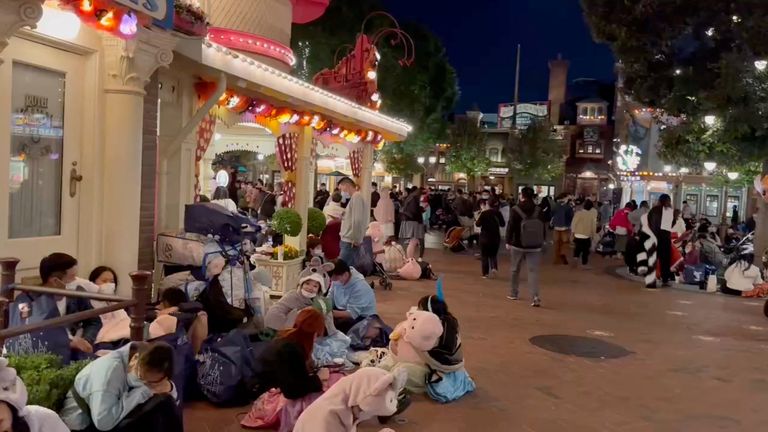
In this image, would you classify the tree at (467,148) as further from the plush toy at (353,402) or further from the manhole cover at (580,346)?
the plush toy at (353,402)

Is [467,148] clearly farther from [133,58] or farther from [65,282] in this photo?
[65,282]

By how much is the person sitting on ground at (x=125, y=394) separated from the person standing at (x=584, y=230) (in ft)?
42.8

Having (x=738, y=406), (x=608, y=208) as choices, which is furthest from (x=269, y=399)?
(x=608, y=208)

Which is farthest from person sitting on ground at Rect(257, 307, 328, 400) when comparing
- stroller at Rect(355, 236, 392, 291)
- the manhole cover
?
stroller at Rect(355, 236, 392, 291)

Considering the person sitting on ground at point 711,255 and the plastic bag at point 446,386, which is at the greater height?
the person sitting on ground at point 711,255

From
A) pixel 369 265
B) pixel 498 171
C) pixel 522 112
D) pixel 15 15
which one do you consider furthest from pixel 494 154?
pixel 15 15

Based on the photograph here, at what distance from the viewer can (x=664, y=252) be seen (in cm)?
1278

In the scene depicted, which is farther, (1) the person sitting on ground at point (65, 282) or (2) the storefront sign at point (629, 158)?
(2) the storefront sign at point (629, 158)

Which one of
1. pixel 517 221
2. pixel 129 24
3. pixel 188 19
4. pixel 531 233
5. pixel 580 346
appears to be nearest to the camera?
pixel 129 24

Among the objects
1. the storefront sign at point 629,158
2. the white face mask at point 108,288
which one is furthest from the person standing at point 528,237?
the storefront sign at point 629,158

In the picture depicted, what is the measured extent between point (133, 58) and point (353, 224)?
5.61 meters

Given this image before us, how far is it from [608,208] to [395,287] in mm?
14657

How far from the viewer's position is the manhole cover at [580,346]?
25.1 ft

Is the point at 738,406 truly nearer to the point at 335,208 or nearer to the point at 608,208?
the point at 335,208
